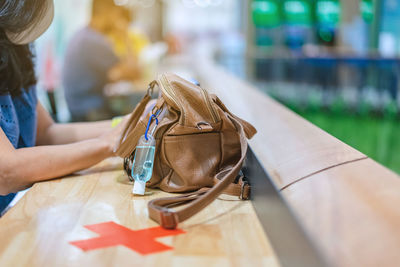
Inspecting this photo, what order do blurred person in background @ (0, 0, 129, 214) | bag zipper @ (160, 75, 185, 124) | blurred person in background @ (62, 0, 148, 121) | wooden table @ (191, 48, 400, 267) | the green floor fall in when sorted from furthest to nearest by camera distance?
the green floor
blurred person in background @ (62, 0, 148, 121)
blurred person in background @ (0, 0, 129, 214)
bag zipper @ (160, 75, 185, 124)
wooden table @ (191, 48, 400, 267)

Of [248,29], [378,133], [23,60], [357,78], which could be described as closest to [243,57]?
[248,29]

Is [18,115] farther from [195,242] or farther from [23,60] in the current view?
[195,242]

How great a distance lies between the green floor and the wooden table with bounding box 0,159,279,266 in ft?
9.67

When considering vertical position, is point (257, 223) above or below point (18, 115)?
below

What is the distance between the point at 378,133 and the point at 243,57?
4.82 metres

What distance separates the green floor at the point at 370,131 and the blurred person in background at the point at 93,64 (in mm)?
1951

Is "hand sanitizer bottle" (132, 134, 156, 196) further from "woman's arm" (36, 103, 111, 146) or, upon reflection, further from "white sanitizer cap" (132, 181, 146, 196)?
"woman's arm" (36, 103, 111, 146)

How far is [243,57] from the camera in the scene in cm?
1047

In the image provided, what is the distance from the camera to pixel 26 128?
5.32 ft

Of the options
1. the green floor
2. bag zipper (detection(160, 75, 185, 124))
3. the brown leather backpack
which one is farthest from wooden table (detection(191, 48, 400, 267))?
the green floor

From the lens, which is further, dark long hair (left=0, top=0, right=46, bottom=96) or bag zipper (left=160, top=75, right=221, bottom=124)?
dark long hair (left=0, top=0, right=46, bottom=96)

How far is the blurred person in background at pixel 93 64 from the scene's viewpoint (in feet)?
12.8

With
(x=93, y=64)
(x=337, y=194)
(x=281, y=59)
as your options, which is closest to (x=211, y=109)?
(x=337, y=194)

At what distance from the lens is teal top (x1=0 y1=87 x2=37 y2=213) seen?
1428 mm
